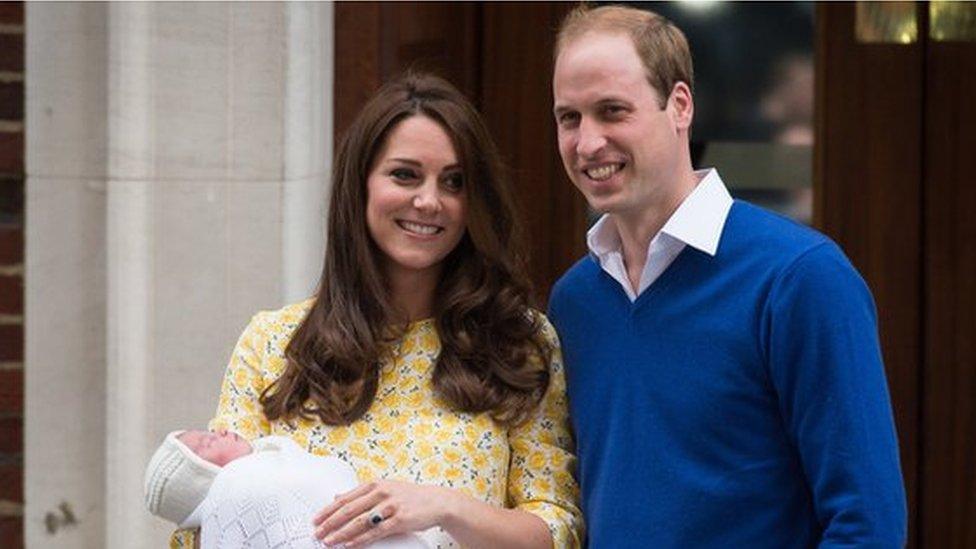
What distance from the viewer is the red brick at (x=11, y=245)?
4621 mm

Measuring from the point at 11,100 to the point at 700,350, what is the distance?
85.9 inches

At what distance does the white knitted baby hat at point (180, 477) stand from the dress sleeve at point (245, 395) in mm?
117

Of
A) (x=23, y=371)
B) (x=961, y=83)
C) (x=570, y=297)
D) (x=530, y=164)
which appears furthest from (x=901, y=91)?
(x=23, y=371)

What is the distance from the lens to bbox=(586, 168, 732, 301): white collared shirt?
9.96ft

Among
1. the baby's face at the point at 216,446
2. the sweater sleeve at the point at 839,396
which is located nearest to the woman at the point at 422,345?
the baby's face at the point at 216,446

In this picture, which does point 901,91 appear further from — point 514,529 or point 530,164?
point 514,529

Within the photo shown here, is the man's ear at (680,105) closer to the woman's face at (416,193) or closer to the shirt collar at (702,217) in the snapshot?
the shirt collar at (702,217)

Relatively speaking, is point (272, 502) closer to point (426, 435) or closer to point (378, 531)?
point (378, 531)

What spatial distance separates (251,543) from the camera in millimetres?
3086

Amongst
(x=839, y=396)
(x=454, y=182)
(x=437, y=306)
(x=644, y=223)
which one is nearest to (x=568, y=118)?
(x=644, y=223)

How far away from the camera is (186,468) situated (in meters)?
3.17

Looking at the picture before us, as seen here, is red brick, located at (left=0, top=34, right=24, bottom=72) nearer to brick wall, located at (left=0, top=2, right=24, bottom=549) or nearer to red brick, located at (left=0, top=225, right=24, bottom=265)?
brick wall, located at (left=0, top=2, right=24, bottom=549)

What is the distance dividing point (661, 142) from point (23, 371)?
210cm

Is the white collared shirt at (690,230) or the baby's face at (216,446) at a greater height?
the white collared shirt at (690,230)
